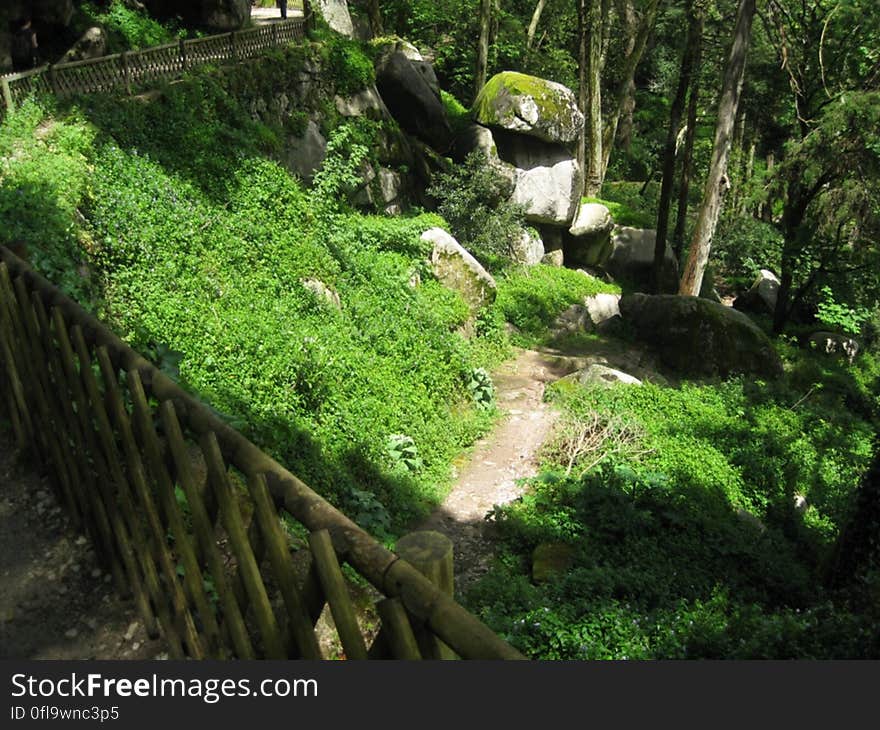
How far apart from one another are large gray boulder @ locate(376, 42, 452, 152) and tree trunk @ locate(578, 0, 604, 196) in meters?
5.41

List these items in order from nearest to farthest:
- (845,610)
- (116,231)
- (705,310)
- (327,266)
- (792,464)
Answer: (845,610), (116,231), (792,464), (327,266), (705,310)

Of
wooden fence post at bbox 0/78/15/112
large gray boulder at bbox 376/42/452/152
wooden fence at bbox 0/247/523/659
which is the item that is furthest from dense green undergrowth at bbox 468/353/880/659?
large gray boulder at bbox 376/42/452/152

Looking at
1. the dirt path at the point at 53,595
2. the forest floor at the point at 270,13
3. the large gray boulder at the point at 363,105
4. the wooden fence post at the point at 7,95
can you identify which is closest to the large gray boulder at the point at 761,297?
the large gray boulder at the point at 363,105

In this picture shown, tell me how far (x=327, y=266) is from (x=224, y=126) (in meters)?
4.21

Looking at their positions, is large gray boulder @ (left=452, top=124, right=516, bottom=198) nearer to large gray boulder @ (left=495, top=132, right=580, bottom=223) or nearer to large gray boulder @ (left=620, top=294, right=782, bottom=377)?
large gray boulder @ (left=495, top=132, right=580, bottom=223)

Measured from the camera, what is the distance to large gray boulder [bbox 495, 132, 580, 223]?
2245 cm

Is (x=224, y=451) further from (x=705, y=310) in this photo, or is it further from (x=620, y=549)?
(x=705, y=310)

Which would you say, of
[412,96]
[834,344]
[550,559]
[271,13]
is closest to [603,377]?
[550,559]

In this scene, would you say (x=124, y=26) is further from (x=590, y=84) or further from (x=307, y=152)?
(x=590, y=84)

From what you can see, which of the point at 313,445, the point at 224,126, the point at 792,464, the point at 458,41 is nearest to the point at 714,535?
the point at 792,464

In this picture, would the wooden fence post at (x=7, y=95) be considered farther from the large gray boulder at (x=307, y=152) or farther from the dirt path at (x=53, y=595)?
the dirt path at (x=53, y=595)

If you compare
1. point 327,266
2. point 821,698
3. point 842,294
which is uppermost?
point 821,698

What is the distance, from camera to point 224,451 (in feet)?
9.49

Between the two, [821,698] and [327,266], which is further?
[327,266]
